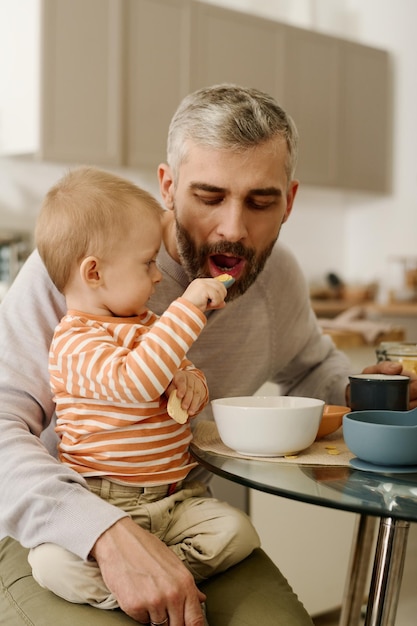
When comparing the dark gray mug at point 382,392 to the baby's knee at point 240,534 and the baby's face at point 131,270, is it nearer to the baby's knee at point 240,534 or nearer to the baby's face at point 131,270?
the baby's knee at point 240,534

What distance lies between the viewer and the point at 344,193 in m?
5.34

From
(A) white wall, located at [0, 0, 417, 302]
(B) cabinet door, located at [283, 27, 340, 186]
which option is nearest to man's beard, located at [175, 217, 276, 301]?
(B) cabinet door, located at [283, 27, 340, 186]

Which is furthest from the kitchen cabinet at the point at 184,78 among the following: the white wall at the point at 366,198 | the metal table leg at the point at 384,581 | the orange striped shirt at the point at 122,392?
the metal table leg at the point at 384,581

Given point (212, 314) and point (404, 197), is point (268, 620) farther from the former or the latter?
point (404, 197)

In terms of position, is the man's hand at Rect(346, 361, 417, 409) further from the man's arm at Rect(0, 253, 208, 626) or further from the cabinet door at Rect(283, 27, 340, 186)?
the cabinet door at Rect(283, 27, 340, 186)

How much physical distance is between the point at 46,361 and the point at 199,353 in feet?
1.14

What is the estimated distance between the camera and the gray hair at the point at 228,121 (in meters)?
1.39

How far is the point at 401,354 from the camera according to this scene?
5.06 feet

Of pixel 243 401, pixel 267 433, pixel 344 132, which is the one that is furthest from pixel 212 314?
pixel 344 132

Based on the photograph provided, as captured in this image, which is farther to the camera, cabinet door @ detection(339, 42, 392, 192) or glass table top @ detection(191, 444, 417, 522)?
cabinet door @ detection(339, 42, 392, 192)

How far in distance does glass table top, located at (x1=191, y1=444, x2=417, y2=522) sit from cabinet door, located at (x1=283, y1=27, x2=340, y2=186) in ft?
12.7

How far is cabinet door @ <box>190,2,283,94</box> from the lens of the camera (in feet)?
14.2

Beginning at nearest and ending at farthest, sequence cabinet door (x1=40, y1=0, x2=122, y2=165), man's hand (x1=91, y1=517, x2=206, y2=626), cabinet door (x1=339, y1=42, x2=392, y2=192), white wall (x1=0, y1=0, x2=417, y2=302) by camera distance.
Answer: man's hand (x1=91, y1=517, x2=206, y2=626) < cabinet door (x1=40, y1=0, x2=122, y2=165) < cabinet door (x1=339, y1=42, x2=392, y2=192) < white wall (x1=0, y1=0, x2=417, y2=302)

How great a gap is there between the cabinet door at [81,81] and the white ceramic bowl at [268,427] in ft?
9.23
